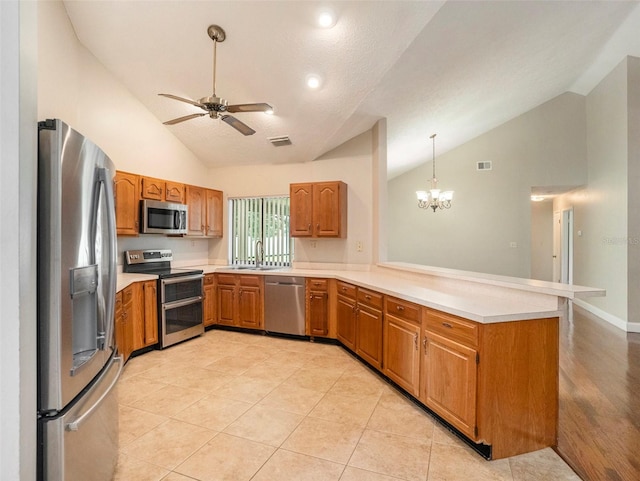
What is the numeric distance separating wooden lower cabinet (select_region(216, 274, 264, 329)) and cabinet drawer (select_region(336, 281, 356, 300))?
1.15 m

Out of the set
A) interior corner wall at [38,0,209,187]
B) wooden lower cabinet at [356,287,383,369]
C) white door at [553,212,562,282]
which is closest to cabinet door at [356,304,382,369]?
wooden lower cabinet at [356,287,383,369]

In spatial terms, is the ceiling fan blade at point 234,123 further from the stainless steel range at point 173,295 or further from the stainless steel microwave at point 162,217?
the stainless steel range at point 173,295

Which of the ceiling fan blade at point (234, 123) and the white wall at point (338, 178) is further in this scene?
the white wall at point (338, 178)

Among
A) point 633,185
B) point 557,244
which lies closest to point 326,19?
point 633,185

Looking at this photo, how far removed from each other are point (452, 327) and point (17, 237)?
87.3 inches

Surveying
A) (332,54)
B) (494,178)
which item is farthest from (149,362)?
(494,178)

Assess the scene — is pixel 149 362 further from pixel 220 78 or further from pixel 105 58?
pixel 105 58

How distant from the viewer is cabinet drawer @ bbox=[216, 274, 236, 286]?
4.66m

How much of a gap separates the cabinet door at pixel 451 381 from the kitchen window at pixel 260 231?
3209 mm

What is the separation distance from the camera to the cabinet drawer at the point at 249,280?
14.8 feet

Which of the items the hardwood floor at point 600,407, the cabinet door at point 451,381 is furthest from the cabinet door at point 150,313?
the hardwood floor at point 600,407

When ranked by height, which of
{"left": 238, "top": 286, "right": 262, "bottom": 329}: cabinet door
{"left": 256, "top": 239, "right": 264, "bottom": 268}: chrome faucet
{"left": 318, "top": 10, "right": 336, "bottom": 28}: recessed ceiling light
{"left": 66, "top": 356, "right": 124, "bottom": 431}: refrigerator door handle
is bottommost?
{"left": 238, "top": 286, "right": 262, "bottom": 329}: cabinet door

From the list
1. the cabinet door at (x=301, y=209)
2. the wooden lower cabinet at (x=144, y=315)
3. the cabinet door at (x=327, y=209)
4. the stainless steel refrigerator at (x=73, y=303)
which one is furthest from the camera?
the cabinet door at (x=301, y=209)

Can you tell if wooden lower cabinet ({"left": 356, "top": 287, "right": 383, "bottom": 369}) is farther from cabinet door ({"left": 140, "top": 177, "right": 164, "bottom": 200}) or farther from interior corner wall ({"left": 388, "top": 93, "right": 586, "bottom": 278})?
interior corner wall ({"left": 388, "top": 93, "right": 586, "bottom": 278})
